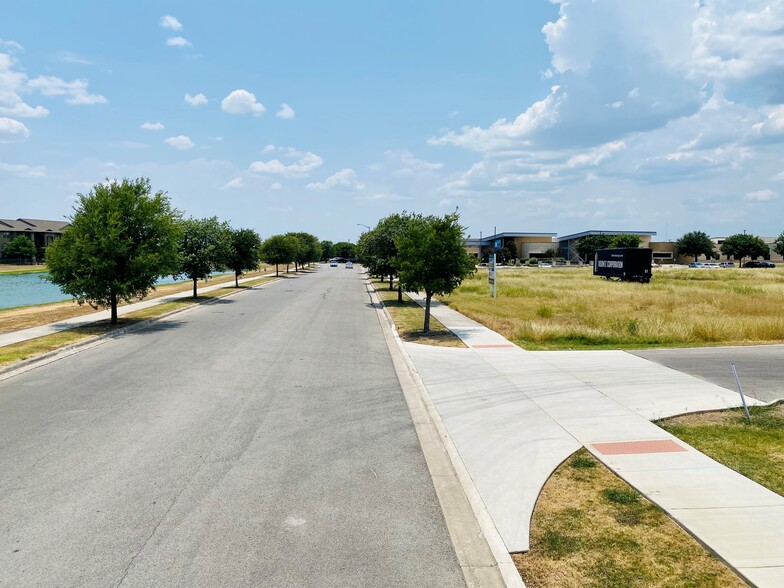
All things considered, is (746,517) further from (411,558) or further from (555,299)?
(555,299)

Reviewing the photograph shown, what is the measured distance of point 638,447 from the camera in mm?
7594

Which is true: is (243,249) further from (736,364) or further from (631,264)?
(736,364)

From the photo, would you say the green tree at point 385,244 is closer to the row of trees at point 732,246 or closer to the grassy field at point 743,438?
the grassy field at point 743,438

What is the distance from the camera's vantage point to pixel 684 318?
21578mm

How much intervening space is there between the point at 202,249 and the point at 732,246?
396ft

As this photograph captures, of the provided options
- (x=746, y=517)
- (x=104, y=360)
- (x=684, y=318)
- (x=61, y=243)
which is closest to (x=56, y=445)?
(x=104, y=360)

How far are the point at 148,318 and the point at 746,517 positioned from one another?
881 inches

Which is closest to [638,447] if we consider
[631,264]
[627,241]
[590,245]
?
[631,264]

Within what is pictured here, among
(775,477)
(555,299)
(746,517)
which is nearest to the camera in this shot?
(746,517)

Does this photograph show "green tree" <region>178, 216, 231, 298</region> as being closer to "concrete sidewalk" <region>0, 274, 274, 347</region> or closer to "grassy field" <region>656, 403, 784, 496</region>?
"concrete sidewalk" <region>0, 274, 274, 347</region>

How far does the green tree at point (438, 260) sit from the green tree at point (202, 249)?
1778 centimetres

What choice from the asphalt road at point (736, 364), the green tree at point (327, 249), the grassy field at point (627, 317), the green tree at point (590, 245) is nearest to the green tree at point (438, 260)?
the grassy field at point (627, 317)

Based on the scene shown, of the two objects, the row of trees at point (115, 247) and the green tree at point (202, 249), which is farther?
the green tree at point (202, 249)

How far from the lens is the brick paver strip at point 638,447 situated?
24.4 feet
